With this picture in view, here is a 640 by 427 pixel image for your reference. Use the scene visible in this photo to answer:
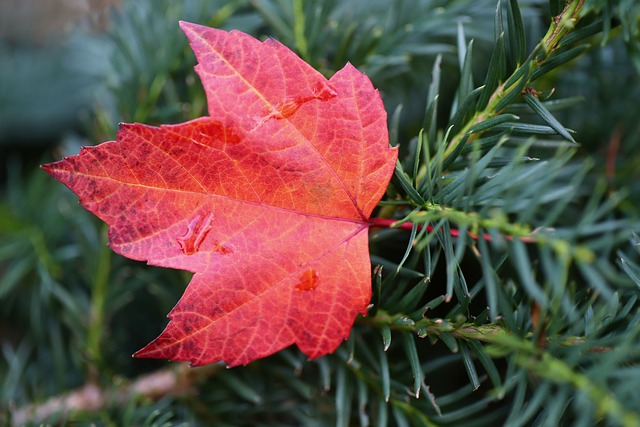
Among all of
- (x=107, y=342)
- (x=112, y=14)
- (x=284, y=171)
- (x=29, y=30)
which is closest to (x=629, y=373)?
(x=284, y=171)

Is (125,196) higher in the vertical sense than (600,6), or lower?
lower

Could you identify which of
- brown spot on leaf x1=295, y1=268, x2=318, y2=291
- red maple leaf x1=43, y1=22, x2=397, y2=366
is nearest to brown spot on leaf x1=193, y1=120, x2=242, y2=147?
red maple leaf x1=43, y1=22, x2=397, y2=366

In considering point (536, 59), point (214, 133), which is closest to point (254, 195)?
point (214, 133)

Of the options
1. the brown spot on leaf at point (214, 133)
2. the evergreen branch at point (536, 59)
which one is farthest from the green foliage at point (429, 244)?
the brown spot on leaf at point (214, 133)

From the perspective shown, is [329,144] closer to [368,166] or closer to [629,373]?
[368,166]

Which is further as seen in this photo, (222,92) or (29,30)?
(29,30)

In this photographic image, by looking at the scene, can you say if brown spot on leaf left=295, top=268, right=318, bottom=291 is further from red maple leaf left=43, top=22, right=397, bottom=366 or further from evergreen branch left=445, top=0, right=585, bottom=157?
evergreen branch left=445, top=0, right=585, bottom=157

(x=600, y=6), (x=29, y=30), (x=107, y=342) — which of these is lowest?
(x=107, y=342)
